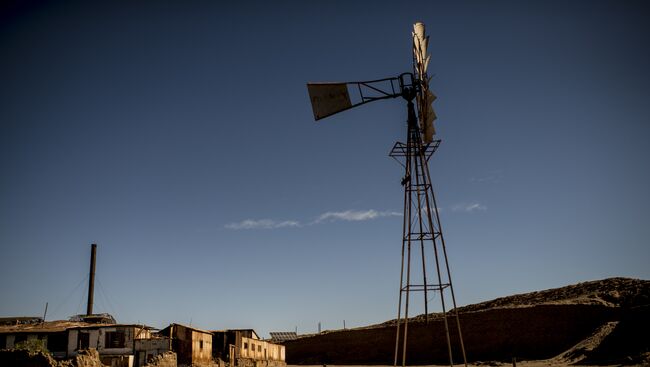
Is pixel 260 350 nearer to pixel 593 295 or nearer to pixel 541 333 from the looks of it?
pixel 541 333

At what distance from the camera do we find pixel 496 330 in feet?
119

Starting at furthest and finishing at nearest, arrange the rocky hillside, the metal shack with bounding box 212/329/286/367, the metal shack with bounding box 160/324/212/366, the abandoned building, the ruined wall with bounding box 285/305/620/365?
the metal shack with bounding box 212/329/286/367, the ruined wall with bounding box 285/305/620/365, the abandoned building, the metal shack with bounding box 160/324/212/366, the rocky hillside

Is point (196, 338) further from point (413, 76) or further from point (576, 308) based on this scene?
point (576, 308)

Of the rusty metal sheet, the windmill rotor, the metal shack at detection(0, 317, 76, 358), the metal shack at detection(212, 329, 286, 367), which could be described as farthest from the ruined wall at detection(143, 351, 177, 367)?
the windmill rotor

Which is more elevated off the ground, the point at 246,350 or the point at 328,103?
the point at 328,103

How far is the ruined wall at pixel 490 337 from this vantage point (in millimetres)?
33500

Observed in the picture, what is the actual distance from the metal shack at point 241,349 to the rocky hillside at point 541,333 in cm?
551

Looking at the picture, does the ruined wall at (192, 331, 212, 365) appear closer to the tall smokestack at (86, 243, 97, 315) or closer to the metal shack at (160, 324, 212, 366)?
the metal shack at (160, 324, 212, 366)

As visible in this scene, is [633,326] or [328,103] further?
[633,326]

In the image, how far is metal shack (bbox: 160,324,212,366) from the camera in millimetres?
30422

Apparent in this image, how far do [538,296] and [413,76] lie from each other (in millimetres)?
31819

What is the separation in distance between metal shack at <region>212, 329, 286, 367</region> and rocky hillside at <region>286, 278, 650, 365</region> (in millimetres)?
5511

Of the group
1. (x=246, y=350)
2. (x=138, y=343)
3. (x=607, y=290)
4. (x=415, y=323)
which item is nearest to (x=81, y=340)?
(x=138, y=343)

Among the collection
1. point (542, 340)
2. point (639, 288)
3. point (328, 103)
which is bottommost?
point (542, 340)
